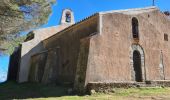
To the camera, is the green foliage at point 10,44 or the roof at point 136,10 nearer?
the green foliage at point 10,44

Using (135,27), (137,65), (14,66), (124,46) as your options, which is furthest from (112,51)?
(14,66)

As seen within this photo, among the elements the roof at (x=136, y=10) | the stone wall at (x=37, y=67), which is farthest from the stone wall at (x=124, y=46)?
the stone wall at (x=37, y=67)

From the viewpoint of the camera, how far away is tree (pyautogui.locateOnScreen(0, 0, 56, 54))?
55.1 feet

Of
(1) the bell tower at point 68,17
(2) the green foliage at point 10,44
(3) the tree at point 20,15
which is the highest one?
(1) the bell tower at point 68,17

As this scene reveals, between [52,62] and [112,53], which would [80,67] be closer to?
[112,53]

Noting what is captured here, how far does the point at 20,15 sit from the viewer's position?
17.4 m

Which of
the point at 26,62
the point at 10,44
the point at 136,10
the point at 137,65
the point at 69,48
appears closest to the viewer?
the point at 10,44

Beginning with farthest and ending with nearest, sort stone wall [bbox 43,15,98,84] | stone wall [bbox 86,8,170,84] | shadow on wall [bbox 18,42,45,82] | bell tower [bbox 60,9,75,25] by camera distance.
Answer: bell tower [bbox 60,9,75,25], shadow on wall [bbox 18,42,45,82], stone wall [bbox 43,15,98,84], stone wall [bbox 86,8,170,84]

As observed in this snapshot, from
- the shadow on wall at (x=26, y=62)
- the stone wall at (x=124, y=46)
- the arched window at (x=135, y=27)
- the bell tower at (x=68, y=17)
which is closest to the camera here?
the stone wall at (x=124, y=46)

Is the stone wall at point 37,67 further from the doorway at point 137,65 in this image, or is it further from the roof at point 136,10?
the roof at point 136,10

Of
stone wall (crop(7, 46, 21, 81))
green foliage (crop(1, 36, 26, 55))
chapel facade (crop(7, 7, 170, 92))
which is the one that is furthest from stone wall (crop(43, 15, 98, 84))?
stone wall (crop(7, 46, 21, 81))

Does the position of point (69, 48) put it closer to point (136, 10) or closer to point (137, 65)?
point (137, 65)

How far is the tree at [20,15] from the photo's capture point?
16797 mm

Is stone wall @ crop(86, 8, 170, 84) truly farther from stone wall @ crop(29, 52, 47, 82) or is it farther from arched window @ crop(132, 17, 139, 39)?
stone wall @ crop(29, 52, 47, 82)
